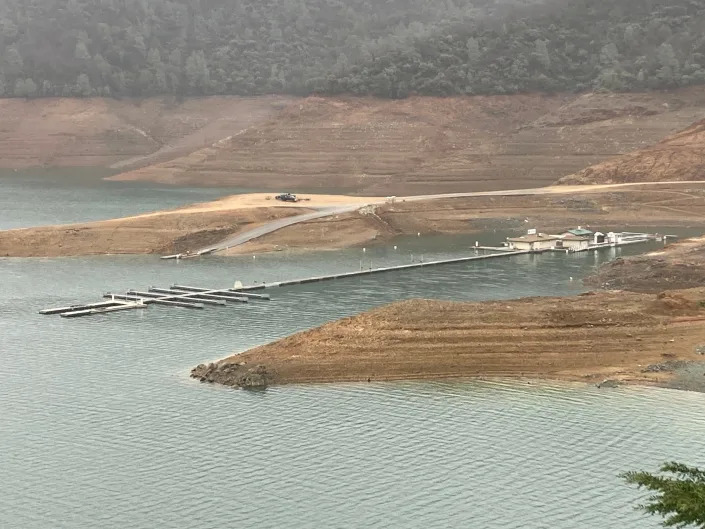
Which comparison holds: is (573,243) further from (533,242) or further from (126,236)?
(126,236)

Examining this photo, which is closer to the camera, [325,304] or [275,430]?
[275,430]

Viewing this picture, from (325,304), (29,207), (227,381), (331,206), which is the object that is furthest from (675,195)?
(227,381)

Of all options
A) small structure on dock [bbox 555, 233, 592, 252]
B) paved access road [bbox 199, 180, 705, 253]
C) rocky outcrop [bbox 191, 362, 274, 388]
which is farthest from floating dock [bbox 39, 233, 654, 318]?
small structure on dock [bbox 555, 233, 592, 252]

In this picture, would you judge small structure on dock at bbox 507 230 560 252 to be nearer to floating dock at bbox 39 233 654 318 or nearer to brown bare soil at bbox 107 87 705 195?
floating dock at bbox 39 233 654 318

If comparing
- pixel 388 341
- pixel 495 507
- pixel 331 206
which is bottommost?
pixel 495 507

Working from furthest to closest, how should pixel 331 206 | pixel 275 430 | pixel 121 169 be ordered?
1. pixel 121 169
2. pixel 331 206
3. pixel 275 430

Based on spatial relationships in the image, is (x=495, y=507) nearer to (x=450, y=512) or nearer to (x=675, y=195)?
(x=450, y=512)
